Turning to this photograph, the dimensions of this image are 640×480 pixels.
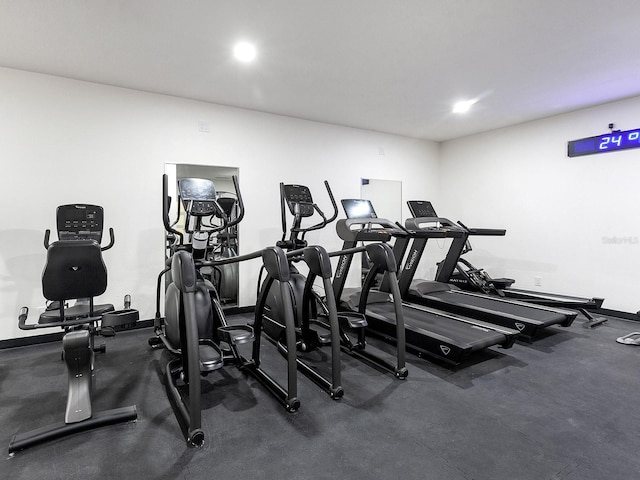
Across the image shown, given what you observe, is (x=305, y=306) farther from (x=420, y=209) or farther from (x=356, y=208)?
(x=420, y=209)

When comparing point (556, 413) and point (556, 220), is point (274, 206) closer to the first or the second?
point (556, 413)

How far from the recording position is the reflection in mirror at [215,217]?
437 cm

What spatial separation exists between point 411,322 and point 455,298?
122 cm

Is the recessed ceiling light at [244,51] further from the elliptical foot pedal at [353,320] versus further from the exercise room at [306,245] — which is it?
the elliptical foot pedal at [353,320]

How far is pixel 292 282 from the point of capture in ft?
11.6

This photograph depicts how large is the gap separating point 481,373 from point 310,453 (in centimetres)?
177

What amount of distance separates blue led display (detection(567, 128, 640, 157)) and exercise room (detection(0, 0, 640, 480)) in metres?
0.02

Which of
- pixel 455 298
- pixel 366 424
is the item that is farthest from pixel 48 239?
pixel 455 298

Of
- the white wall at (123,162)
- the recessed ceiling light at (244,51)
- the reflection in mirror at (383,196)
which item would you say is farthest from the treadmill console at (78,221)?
the reflection in mirror at (383,196)

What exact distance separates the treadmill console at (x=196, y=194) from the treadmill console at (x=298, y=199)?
92cm

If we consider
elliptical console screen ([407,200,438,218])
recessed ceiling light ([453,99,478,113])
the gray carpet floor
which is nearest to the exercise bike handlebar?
the gray carpet floor

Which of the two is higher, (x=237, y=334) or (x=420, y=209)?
(x=420, y=209)

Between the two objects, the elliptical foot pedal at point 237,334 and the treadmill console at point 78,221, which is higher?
the treadmill console at point 78,221

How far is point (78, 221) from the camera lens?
3324 mm
